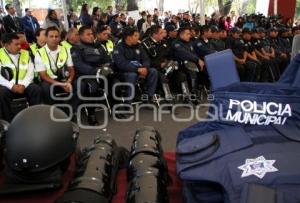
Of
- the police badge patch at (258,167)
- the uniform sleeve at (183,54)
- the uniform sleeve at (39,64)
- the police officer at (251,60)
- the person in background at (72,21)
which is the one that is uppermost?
the person in background at (72,21)

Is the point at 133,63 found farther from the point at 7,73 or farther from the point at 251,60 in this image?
the point at 251,60

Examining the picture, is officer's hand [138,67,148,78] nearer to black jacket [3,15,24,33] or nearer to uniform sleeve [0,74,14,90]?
uniform sleeve [0,74,14,90]

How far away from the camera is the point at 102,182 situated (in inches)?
65.4

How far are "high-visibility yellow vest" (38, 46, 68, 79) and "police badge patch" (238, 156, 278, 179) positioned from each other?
3396 mm

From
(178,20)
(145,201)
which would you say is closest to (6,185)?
(145,201)

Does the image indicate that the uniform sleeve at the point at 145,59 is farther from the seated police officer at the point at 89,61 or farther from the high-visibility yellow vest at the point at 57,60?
the high-visibility yellow vest at the point at 57,60

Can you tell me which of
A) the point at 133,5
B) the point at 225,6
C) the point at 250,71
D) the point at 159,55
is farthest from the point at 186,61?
the point at 225,6

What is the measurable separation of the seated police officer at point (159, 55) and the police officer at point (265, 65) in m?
2.18

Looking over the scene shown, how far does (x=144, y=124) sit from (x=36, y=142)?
2.62 m

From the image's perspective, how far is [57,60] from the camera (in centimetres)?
443

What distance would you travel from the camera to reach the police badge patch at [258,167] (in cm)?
131

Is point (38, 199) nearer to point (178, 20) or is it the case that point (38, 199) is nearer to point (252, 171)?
point (252, 171)

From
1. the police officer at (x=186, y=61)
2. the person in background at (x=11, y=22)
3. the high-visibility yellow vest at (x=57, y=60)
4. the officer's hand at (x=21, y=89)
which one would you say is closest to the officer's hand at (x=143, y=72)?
the police officer at (x=186, y=61)

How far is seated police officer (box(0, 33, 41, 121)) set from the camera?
13.2 ft
